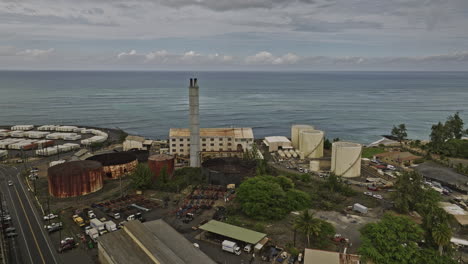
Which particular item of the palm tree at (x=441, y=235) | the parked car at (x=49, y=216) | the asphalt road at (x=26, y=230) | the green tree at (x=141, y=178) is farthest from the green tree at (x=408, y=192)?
the parked car at (x=49, y=216)

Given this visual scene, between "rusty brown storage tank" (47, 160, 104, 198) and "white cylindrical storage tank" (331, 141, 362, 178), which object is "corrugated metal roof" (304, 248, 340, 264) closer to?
"white cylindrical storage tank" (331, 141, 362, 178)

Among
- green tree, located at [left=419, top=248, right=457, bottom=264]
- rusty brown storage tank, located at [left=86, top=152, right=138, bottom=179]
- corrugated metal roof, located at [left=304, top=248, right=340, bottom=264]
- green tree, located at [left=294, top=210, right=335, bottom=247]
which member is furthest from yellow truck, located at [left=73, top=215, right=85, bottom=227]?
green tree, located at [left=419, top=248, right=457, bottom=264]

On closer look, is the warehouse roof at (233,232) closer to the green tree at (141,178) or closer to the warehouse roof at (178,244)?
the warehouse roof at (178,244)

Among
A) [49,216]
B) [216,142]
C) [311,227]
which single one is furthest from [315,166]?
[49,216]

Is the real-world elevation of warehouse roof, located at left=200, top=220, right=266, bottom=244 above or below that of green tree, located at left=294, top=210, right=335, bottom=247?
below

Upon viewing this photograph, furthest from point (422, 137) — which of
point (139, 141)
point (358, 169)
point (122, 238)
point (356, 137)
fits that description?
point (122, 238)
